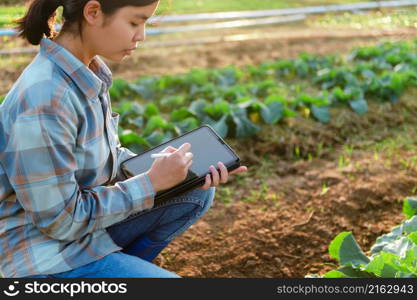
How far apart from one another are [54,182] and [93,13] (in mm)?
535

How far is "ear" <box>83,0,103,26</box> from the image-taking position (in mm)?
1909

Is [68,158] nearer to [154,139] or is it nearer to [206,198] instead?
[206,198]

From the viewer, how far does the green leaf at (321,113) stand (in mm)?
4941

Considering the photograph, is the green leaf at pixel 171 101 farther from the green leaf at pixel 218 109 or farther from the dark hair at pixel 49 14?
the dark hair at pixel 49 14

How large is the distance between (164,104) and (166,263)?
2.31 m

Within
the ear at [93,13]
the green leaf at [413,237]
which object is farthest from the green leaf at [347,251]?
the ear at [93,13]

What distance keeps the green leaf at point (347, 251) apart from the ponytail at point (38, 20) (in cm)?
147

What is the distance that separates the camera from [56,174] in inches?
74.7

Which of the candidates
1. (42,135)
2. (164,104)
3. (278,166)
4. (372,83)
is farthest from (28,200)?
(372,83)

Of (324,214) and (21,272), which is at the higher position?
(21,272)

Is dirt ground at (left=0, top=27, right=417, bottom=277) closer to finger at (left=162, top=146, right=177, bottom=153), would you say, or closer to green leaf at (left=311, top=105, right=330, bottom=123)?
green leaf at (left=311, top=105, right=330, bottom=123)

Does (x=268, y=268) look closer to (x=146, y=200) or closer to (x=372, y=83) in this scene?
(x=146, y=200)

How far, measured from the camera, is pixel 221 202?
380cm

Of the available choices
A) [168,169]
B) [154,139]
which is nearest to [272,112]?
[154,139]
